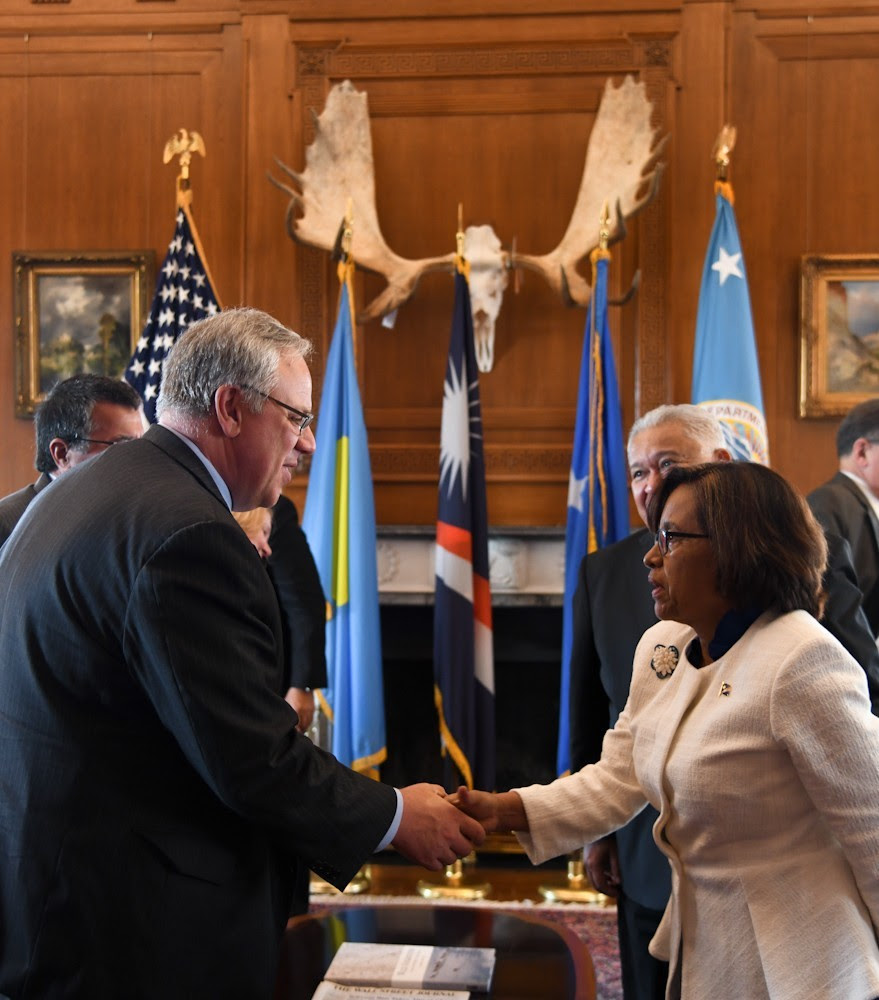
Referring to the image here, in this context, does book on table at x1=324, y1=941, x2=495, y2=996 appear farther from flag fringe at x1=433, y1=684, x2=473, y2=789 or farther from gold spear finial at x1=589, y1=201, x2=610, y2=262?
gold spear finial at x1=589, y1=201, x2=610, y2=262

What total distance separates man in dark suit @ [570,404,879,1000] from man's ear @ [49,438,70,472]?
58.4 inches

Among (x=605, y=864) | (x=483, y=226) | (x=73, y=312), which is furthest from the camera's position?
(x=73, y=312)

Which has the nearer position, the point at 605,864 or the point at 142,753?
the point at 142,753

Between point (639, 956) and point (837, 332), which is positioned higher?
point (837, 332)

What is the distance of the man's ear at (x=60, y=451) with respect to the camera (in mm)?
3270

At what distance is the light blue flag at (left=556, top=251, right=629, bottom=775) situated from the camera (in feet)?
16.0

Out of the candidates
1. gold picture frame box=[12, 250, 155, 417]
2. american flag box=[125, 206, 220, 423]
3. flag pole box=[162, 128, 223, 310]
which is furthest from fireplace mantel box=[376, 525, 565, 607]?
gold picture frame box=[12, 250, 155, 417]

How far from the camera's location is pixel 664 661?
2.16 metres

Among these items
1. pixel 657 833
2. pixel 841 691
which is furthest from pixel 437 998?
pixel 841 691

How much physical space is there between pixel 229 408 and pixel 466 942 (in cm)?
151

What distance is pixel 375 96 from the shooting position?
5766mm

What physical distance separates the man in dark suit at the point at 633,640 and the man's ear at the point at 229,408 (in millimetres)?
943

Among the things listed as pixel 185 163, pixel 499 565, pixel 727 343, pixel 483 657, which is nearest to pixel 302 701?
pixel 483 657

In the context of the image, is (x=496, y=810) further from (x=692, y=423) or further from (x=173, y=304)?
(x=173, y=304)
